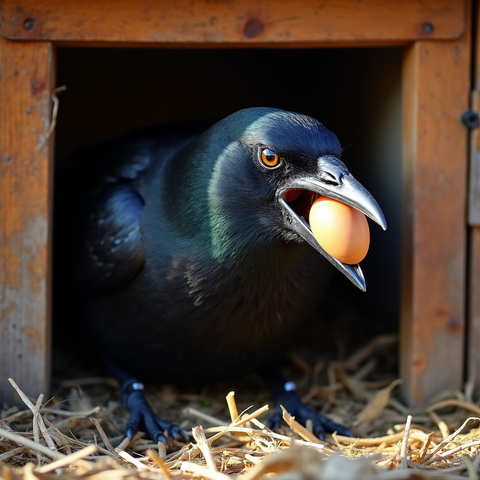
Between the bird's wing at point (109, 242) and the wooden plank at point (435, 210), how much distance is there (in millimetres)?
1414

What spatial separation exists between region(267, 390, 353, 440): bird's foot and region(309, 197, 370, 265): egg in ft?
3.29

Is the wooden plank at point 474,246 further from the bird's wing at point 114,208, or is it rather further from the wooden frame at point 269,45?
the bird's wing at point 114,208

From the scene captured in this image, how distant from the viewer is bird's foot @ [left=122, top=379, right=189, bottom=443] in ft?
9.51

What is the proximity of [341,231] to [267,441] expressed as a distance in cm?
93

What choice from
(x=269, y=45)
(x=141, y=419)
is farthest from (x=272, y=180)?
(x=141, y=419)

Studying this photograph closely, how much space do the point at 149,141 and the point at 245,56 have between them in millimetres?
1903

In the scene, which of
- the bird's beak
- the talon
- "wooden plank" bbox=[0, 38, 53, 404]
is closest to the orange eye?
the bird's beak

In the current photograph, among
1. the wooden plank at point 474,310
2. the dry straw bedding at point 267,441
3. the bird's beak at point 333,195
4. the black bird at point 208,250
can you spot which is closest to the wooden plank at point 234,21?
the black bird at point 208,250

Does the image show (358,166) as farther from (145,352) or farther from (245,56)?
(145,352)

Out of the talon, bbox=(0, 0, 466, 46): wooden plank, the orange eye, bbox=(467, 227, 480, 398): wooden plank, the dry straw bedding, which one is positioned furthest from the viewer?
bbox=(467, 227, 480, 398): wooden plank

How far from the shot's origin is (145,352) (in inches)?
127

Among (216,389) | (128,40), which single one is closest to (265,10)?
(128,40)

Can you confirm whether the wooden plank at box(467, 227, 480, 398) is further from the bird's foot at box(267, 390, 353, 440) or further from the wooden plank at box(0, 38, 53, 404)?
the wooden plank at box(0, 38, 53, 404)

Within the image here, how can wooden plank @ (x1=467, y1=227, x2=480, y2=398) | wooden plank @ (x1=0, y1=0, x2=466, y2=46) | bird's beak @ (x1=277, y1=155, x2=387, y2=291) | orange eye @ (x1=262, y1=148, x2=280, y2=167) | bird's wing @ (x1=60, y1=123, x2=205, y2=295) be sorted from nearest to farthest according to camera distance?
1. bird's beak @ (x1=277, y1=155, x2=387, y2=291)
2. orange eye @ (x1=262, y1=148, x2=280, y2=167)
3. wooden plank @ (x1=0, y1=0, x2=466, y2=46)
4. bird's wing @ (x1=60, y1=123, x2=205, y2=295)
5. wooden plank @ (x1=467, y1=227, x2=480, y2=398)
